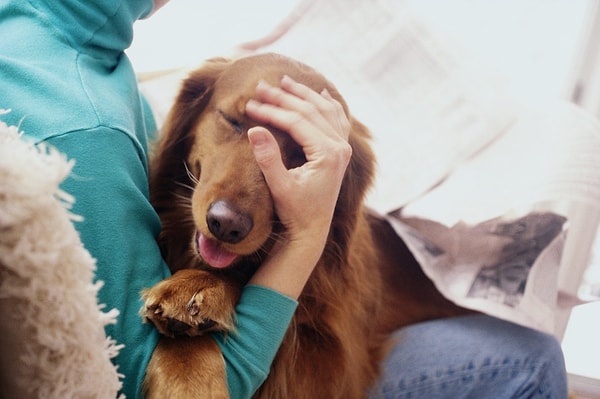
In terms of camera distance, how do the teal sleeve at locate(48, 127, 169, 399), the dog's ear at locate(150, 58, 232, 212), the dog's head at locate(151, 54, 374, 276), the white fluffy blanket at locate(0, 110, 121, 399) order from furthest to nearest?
1. the dog's ear at locate(150, 58, 232, 212)
2. the dog's head at locate(151, 54, 374, 276)
3. the teal sleeve at locate(48, 127, 169, 399)
4. the white fluffy blanket at locate(0, 110, 121, 399)

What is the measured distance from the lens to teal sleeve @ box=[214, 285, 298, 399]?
26.6 inches

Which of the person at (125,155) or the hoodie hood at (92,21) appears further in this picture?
the hoodie hood at (92,21)

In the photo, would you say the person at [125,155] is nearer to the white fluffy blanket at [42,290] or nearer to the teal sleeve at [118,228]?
the teal sleeve at [118,228]

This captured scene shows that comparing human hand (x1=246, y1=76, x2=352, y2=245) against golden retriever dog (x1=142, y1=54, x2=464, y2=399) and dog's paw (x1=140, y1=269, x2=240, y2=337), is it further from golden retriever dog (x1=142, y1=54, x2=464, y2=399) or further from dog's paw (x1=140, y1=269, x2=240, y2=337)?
dog's paw (x1=140, y1=269, x2=240, y2=337)

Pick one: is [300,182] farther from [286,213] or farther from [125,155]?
[125,155]

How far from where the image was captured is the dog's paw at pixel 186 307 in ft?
2.13

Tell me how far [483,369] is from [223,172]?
0.65 meters

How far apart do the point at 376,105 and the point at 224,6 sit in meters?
0.39

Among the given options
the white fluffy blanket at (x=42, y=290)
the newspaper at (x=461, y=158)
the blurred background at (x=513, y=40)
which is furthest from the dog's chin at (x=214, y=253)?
the blurred background at (x=513, y=40)

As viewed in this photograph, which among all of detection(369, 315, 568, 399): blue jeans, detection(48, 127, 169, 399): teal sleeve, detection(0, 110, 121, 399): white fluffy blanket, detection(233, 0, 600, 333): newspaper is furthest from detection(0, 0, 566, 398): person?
detection(369, 315, 568, 399): blue jeans

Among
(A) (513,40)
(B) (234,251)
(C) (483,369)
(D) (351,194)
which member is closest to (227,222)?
(B) (234,251)

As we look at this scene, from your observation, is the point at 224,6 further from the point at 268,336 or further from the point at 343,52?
the point at 268,336

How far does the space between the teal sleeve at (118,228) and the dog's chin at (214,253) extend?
0.26 feet

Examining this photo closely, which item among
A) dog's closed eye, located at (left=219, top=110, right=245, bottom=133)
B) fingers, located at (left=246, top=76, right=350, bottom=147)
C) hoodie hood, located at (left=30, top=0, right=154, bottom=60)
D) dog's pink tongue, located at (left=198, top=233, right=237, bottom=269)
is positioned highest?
hoodie hood, located at (left=30, top=0, right=154, bottom=60)
